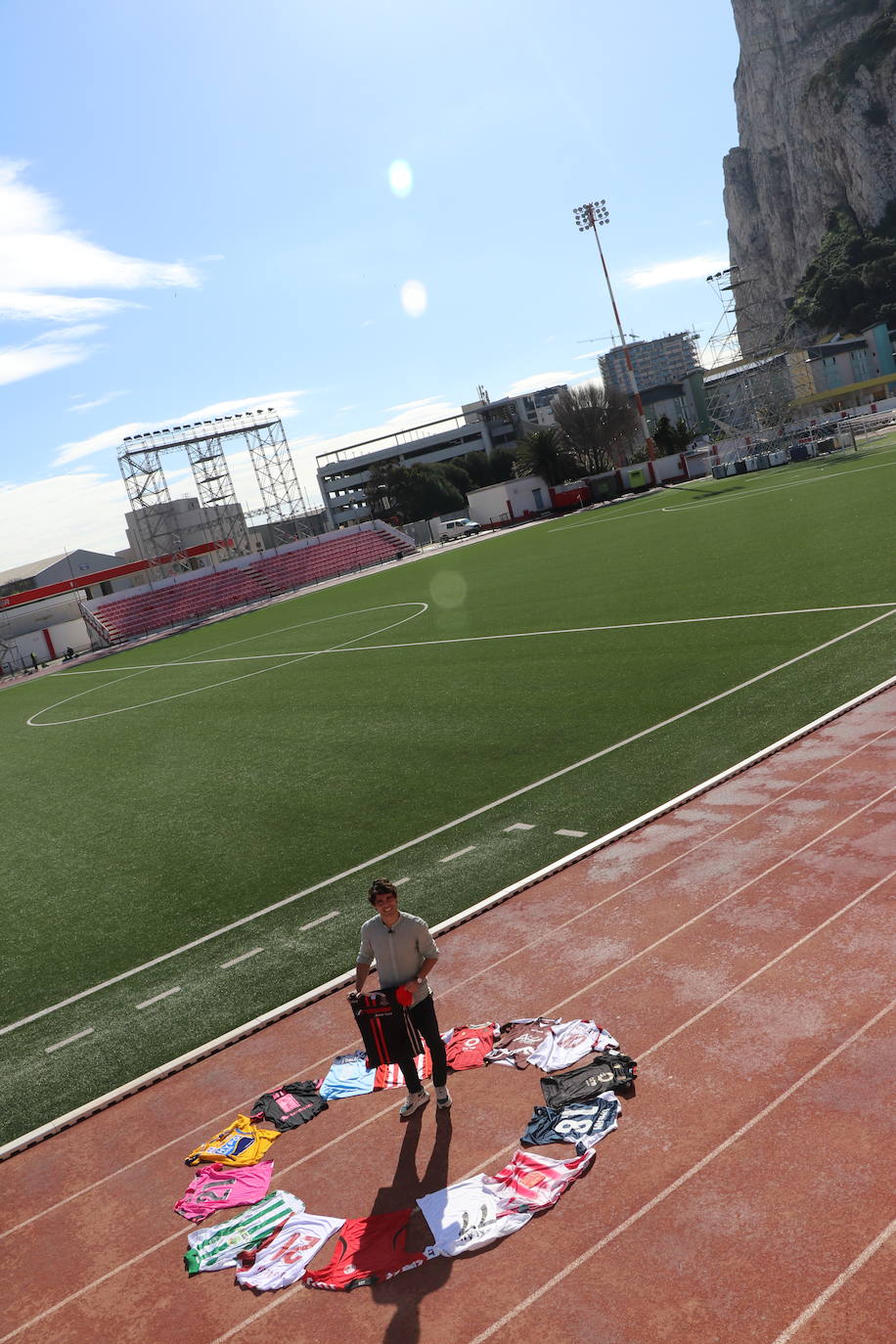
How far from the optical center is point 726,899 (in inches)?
321

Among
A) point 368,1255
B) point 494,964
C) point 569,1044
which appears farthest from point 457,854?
point 368,1255

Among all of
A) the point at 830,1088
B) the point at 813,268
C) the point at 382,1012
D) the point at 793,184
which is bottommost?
the point at 830,1088

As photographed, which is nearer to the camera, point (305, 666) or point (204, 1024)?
point (204, 1024)

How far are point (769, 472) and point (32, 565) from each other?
75.8m

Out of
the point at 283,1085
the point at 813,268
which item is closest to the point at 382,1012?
the point at 283,1085

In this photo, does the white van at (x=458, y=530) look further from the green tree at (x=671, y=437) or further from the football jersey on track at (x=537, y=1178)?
the football jersey on track at (x=537, y=1178)

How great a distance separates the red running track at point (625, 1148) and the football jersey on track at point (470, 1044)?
5.0 inches

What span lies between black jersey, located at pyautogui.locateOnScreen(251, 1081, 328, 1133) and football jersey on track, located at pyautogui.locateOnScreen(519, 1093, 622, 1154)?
1.52 meters

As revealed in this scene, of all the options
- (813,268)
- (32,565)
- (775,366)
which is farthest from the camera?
(813,268)

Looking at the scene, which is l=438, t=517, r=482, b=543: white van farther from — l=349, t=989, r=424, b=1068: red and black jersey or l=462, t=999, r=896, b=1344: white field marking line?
l=462, t=999, r=896, b=1344: white field marking line

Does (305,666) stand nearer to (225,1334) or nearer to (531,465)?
(225,1334)

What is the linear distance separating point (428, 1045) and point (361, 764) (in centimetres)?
931

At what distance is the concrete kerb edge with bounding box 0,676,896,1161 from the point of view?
23.7ft

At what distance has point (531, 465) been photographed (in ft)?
282
